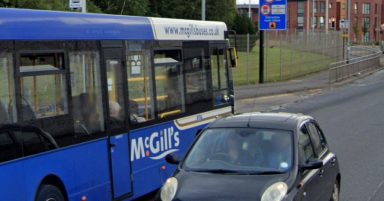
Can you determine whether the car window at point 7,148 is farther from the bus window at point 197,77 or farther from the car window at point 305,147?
the bus window at point 197,77

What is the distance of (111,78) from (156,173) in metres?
1.69

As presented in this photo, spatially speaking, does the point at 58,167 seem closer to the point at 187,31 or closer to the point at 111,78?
the point at 111,78

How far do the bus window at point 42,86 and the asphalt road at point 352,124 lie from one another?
172 inches

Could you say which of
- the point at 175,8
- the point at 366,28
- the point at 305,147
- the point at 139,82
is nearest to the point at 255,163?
the point at 305,147

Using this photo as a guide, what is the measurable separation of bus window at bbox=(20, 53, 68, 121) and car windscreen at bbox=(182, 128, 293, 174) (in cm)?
157

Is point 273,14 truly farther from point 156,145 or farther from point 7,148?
point 7,148

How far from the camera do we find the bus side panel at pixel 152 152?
8031mm

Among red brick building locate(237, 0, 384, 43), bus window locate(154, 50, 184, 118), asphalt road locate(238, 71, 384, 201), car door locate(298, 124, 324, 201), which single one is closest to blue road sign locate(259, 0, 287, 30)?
asphalt road locate(238, 71, 384, 201)

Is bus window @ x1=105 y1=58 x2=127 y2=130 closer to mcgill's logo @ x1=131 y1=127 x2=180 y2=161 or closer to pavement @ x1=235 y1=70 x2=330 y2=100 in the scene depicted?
Answer: mcgill's logo @ x1=131 y1=127 x2=180 y2=161

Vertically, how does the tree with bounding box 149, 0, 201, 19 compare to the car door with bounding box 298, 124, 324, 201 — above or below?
above

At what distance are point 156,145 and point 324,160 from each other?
8.70 feet

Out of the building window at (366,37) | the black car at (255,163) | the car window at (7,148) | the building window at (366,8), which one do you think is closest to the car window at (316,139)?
the black car at (255,163)

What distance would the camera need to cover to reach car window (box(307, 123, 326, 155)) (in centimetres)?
681

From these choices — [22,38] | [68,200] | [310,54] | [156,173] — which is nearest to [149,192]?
[156,173]
